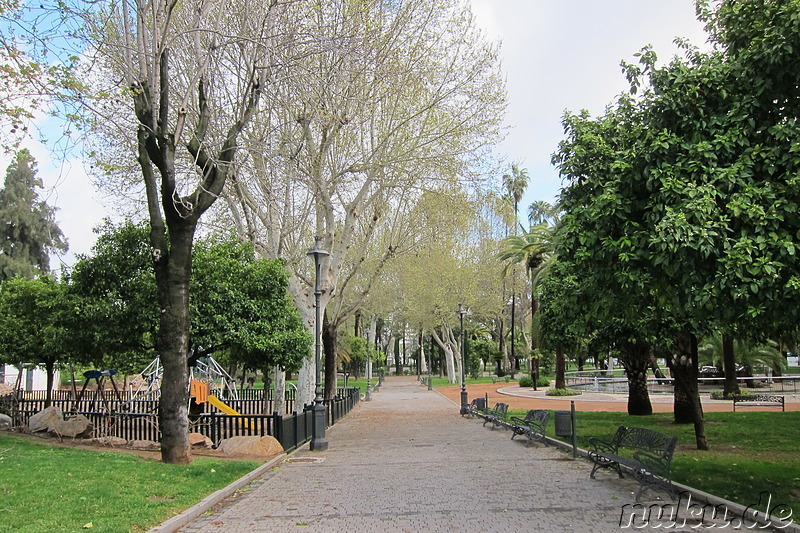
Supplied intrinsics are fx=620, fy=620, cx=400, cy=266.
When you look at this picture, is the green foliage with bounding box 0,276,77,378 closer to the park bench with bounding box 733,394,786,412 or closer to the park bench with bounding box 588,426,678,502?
the park bench with bounding box 588,426,678,502

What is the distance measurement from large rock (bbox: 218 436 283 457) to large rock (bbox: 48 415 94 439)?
372 centimetres

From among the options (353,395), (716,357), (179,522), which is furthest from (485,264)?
(179,522)

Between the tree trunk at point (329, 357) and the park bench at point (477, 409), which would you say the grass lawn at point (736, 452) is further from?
the tree trunk at point (329, 357)

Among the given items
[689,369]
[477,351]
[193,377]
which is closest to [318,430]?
[689,369]

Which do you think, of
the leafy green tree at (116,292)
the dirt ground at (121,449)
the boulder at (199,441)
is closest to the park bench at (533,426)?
the dirt ground at (121,449)

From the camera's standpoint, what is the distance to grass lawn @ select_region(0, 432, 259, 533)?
22.1 ft

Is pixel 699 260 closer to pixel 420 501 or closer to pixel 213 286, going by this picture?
pixel 420 501

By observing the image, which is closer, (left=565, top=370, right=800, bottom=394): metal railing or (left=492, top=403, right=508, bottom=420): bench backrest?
(left=492, top=403, right=508, bottom=420): bench backrest

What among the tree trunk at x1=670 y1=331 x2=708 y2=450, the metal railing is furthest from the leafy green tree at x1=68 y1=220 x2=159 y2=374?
the metal railing

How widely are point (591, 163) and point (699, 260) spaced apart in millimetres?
2674

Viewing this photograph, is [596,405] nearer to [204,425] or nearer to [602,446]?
[602,446]

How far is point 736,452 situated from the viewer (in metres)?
12.9

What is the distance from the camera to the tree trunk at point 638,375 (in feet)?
67.9

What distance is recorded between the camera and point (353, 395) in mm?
33125
